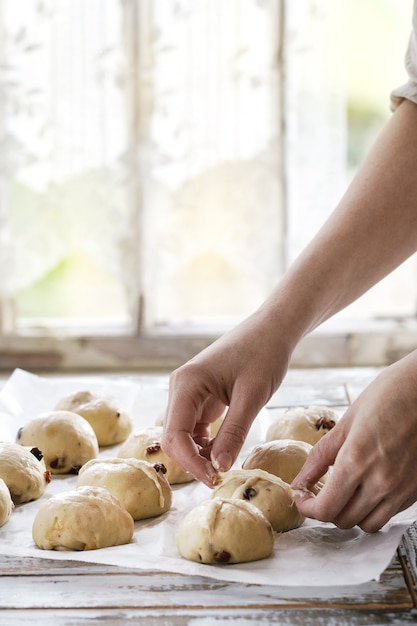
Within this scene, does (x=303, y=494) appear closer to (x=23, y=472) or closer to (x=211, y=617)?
(x=211, y=617)

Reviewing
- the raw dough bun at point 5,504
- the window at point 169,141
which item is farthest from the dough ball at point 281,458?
the window at point 169,141

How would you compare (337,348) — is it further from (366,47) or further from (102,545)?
(102,545)

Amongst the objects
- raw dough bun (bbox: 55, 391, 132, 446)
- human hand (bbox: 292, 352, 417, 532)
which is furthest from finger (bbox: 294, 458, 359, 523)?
raw dough bun (bbox: 55, 391, 132, 446)

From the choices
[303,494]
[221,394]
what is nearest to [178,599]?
[303,494]

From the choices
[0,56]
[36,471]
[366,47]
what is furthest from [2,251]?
[36,471]

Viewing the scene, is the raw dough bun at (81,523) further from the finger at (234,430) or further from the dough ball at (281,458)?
the dough ball at (281,458)

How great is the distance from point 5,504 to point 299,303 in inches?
22.6

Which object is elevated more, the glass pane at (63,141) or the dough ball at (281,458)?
the glass pane at (63,141)

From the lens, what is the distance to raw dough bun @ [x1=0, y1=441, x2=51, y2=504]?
4.43 ft

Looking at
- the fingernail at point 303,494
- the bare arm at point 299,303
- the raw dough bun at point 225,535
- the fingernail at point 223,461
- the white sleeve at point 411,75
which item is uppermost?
the white sleeve at point 411,75

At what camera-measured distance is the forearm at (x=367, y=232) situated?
1437 millimetres

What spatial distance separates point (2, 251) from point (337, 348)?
53.6 inches

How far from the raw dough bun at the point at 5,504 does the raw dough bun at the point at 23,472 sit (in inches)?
2.0

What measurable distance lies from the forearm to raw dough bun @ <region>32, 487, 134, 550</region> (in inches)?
17.8
